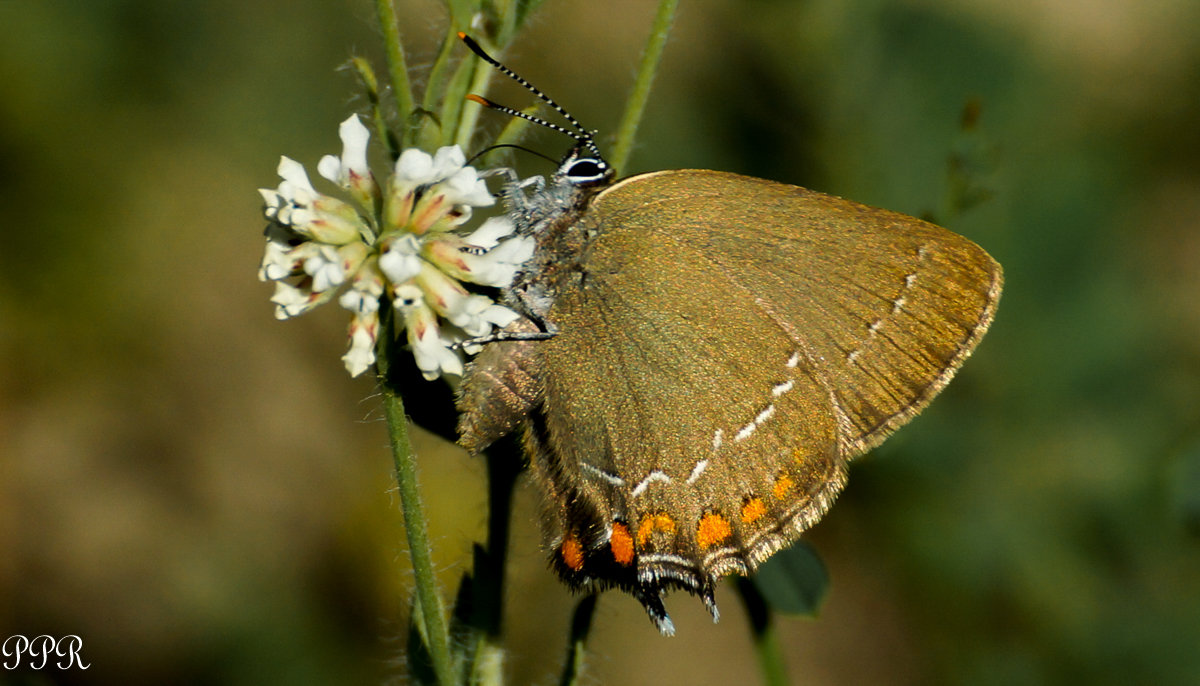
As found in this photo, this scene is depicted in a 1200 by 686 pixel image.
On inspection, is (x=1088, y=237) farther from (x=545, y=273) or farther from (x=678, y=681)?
(x=545, y=273)

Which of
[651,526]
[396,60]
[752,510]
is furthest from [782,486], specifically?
[396,60]

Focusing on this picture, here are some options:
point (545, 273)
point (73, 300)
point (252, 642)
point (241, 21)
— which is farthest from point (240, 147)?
point (545, 273)

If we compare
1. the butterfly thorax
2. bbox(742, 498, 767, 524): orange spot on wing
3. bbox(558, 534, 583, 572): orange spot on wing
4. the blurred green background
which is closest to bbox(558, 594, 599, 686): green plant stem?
bbox(558, 534, 583, 572): orange spot on wing

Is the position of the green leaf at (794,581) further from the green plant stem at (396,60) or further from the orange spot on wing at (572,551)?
the green plant stem at (396,60)

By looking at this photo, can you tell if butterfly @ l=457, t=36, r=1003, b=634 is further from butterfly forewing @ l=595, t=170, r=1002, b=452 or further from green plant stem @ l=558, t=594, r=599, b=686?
green plant stem @ l=558, t=594, r=599, b=686

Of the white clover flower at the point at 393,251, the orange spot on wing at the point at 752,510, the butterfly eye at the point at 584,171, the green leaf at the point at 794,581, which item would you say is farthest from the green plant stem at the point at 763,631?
the butterfly eye at the point at 584,171
